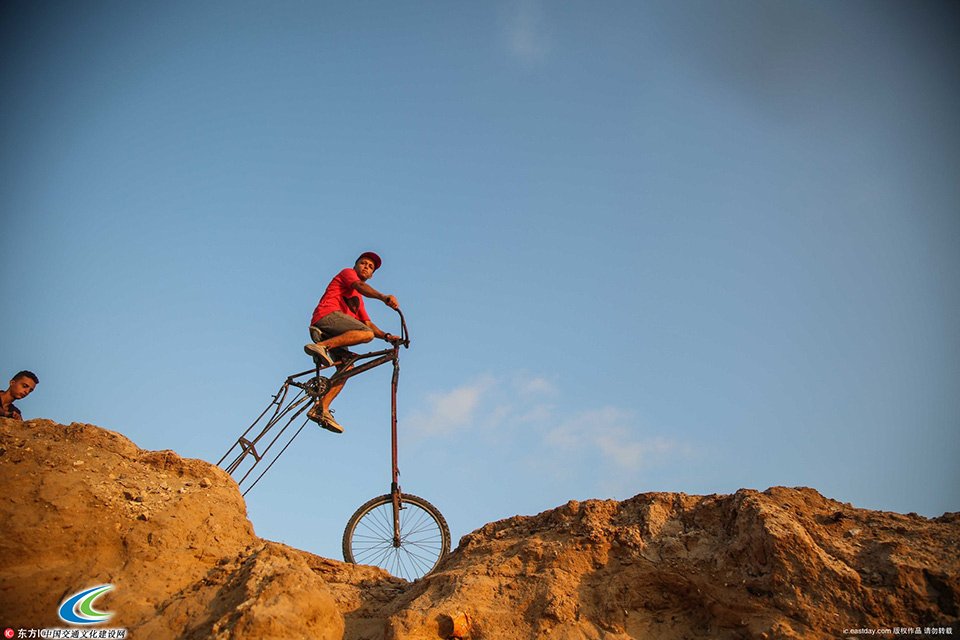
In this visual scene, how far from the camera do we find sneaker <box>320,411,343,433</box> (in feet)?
28.3

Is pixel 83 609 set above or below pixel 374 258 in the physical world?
below

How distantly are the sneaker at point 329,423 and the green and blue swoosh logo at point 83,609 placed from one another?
3609mm

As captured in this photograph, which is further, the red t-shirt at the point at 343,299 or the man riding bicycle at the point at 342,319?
the red t-shirt at the point at 343,299

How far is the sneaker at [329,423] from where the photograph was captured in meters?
8.62

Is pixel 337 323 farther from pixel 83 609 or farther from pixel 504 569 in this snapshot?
pixel 83 609

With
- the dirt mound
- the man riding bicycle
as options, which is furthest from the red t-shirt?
the dirt mound

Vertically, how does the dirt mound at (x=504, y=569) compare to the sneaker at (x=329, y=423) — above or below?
below

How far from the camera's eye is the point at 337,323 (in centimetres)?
887

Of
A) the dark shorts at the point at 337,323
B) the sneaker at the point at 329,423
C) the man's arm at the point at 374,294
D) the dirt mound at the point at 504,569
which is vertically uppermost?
the man's arm at the point at 374,294

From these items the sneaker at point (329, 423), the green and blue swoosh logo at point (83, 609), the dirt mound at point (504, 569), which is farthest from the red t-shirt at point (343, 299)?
the green and blue swoosh logo at point (83, 609)

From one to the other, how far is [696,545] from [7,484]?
261 inches

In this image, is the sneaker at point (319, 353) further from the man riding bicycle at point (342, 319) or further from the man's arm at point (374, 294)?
the man's arm at point (374, 294)

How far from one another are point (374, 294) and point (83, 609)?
5.15 meters

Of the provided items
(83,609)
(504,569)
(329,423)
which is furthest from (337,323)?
(83,609)
